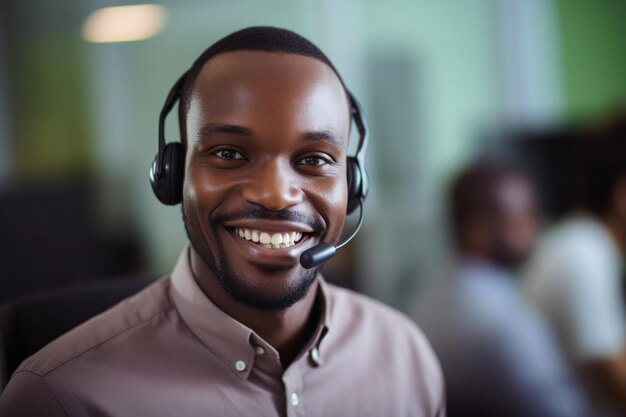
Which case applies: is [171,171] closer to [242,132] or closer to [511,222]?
[242,132]

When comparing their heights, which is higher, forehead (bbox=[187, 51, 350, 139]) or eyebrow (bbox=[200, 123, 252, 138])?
forehead (bbox=[187, 51, 350, 139])

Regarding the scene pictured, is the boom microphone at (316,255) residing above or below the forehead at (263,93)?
below

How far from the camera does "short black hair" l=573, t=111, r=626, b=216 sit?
1.68 m

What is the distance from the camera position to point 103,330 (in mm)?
695

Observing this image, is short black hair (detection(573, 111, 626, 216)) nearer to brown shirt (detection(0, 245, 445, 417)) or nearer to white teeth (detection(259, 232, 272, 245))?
brown shirt (detection(0, 245, 445, 417))

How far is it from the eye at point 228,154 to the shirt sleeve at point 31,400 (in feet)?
0.91

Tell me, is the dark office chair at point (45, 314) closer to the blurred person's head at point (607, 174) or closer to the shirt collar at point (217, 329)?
the shirt collar at point (217, 329)

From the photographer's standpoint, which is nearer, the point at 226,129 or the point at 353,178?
the point at 226,129

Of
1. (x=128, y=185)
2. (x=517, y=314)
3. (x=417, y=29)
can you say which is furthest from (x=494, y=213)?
(x=128, y=185)

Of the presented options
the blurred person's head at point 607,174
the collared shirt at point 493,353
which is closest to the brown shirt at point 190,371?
the collared shirt at point 493,353

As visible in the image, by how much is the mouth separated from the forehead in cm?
10

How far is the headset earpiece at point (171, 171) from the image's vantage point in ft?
2.15

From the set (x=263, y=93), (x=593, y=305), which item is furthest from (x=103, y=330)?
(x=593, y=305)

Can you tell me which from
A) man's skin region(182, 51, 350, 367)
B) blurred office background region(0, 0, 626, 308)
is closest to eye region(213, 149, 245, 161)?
man's skin region(182, 51, 350, 367)
